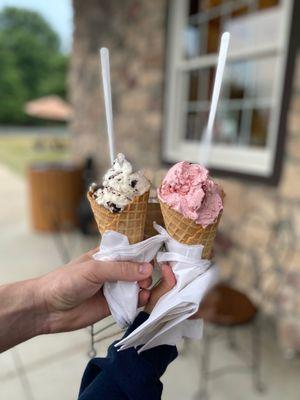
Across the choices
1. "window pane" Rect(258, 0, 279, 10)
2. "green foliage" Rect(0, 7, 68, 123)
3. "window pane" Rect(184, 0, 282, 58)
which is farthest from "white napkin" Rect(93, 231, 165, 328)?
"green foliage" Rect(0, 7, 68, 123)

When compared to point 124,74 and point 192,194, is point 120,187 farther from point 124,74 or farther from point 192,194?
point 124,74

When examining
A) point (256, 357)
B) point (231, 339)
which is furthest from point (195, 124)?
point (256, 357)

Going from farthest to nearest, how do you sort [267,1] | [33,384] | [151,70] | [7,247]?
[7,247] → [151,70] → [267,1] → [33,384]

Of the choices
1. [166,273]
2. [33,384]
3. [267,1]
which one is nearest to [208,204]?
[166,273]

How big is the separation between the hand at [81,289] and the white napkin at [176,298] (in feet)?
0.21

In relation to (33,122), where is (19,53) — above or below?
above

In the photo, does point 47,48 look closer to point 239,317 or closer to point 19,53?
point 19,53

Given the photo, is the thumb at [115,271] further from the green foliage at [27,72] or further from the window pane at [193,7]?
the green foliage at [27,72]

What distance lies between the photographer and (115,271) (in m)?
0.82

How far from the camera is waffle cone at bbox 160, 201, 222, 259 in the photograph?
2.72 ft

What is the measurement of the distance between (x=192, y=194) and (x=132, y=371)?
39 centimetres

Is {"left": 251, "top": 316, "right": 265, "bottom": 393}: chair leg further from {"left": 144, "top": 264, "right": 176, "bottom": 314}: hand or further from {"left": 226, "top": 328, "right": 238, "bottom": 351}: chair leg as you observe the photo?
{"left": 144, "top": 264, "right": 176, "bottom": 314}: hand

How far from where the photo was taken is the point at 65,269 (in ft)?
2.92

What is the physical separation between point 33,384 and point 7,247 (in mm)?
2340
